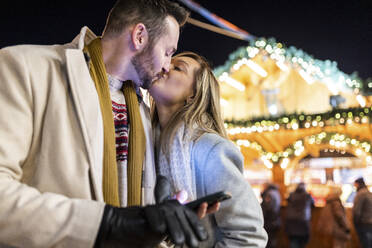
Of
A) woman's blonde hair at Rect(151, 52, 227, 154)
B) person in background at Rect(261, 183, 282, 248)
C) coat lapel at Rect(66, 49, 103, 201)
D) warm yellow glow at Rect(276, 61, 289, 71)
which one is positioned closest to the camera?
coat lapel at Rect(66, 49, 103, 201)

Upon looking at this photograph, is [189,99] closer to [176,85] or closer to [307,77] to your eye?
[176,85]

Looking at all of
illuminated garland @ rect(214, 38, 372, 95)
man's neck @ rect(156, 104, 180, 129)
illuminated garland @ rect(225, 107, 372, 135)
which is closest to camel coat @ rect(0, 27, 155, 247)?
man's neck @ rect(156, 104, 180, 129)

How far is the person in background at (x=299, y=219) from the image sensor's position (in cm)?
667

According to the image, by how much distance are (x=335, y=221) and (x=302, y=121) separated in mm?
2913

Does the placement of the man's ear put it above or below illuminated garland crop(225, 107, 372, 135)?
above

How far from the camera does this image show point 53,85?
1434 mm

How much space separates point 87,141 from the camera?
138 cm

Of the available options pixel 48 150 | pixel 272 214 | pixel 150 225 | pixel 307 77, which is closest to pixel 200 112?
pixel 48 150

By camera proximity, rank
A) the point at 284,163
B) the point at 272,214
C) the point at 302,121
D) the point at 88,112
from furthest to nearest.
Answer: the point at 284,163 < the point at 302,121 < the point at 272,214 < the point at 88,112

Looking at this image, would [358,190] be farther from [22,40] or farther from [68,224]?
[22,40]

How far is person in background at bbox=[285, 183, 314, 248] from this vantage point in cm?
667

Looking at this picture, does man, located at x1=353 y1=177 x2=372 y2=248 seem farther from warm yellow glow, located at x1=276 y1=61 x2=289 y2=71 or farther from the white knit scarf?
the white knit scarf

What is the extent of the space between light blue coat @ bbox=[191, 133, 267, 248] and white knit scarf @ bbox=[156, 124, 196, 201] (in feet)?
0.15

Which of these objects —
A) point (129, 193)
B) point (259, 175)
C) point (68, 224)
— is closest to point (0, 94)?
point (68, 224)
